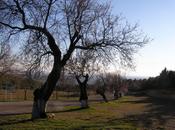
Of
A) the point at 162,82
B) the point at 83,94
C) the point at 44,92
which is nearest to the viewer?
the point at 44,92

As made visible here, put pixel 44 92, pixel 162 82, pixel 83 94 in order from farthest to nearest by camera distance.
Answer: pixel 162 82
pixel 83 94
pixel 44 92

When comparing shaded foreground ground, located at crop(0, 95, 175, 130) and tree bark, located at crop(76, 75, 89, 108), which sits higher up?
tree bark, located at crop(76, 75, 89, 108)

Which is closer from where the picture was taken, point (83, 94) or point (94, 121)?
point (94, 121)

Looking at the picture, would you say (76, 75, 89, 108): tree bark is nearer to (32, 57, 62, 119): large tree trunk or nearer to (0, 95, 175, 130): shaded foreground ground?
(0, 95, 175, 130): shaded foreground ground

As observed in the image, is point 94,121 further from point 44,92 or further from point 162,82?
point 162,82

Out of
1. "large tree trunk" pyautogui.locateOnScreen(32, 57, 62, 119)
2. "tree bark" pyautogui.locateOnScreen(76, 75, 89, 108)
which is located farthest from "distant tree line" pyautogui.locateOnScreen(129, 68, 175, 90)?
"large tree trunk" pyautogui.locateOnScreen(32, 57, 62, 119)

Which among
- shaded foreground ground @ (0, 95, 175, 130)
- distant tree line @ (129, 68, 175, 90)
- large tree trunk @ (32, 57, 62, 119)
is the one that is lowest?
shaded foreground ground @ (0, 95, 175, 130)

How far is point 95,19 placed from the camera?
2422 cm

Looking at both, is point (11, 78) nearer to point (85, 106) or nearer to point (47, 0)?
point (85, 106)

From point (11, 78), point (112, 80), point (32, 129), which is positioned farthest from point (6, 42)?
point (112, 80)

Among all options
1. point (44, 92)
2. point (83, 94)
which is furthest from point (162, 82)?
point (44, 92)

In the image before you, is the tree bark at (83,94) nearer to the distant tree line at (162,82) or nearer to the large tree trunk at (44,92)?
the large tree trunk at (44,92)

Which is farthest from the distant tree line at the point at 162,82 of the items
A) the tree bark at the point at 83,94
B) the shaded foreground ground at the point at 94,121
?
the shaded foreground ground at the point at 94,121

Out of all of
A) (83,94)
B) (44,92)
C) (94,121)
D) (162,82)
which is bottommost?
(94,121)
